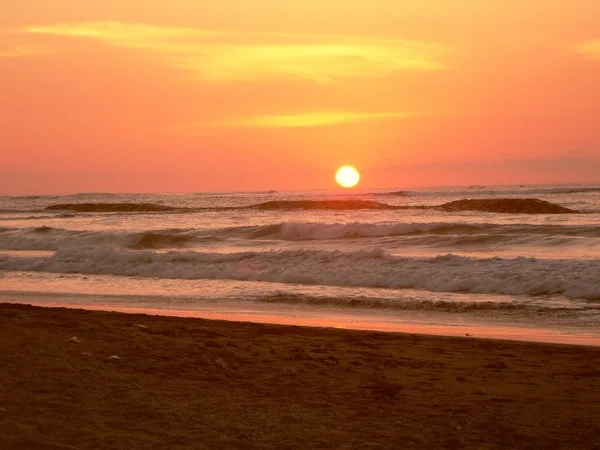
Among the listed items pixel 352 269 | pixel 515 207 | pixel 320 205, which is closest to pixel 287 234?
pixel 352 269

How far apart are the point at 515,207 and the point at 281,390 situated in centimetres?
3851

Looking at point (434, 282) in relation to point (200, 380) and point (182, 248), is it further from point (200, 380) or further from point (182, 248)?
point (182, 248)

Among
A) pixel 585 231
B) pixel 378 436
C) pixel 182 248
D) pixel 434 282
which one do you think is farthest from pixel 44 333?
pixel 585 231

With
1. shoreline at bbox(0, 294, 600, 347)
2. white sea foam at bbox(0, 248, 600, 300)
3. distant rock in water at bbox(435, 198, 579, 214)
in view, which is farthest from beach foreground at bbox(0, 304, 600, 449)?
distant rock in water at bbox(435, 198, 579, 214)

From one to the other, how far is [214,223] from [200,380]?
3339cm

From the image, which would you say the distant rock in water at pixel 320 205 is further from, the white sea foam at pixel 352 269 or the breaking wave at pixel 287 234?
the white sea foam at pixel 352 269

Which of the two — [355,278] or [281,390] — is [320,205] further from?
[281,390]

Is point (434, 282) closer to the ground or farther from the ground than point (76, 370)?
farther from the ground

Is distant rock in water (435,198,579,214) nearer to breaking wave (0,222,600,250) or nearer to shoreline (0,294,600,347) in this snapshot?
breaking wave (0,222,600,250)

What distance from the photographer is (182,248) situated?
2808 centimetres

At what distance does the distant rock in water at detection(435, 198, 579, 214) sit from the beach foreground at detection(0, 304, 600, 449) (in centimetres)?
3307

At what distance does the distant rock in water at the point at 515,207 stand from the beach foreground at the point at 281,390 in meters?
33.1

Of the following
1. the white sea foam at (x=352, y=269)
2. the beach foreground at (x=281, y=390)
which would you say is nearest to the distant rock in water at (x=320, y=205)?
the white sea foam at (x=352, y=269)

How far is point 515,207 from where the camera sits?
4316cm
